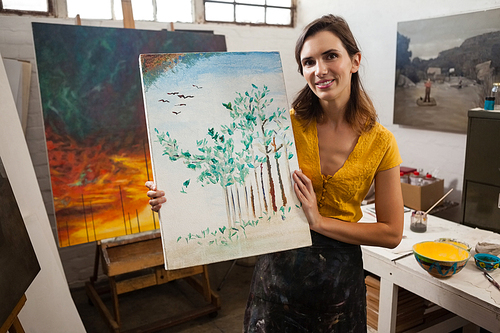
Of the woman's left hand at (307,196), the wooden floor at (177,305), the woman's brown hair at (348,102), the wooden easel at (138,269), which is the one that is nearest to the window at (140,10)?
the wooden easel at (138,269)

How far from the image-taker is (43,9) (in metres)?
2.80

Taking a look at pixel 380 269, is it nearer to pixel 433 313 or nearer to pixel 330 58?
pixel 433 313

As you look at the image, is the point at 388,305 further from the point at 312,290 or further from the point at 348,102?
the point at 348,102

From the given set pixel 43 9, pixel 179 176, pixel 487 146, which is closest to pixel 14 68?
pixel 43 9

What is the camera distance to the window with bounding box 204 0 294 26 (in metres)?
3.49

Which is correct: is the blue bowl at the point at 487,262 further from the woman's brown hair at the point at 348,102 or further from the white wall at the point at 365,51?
the white wall at the point at 365,51

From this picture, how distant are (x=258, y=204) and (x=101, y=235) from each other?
1325 mm

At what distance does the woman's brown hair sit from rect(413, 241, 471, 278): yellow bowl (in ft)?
2.45

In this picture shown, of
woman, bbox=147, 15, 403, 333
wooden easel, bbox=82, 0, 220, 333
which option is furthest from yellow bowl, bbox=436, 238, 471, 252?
wooden easel, bbox=82, 0, 220, 333

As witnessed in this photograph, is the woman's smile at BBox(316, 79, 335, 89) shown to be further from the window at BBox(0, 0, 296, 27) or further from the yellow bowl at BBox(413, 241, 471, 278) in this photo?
the window at BBox(0, 0, 296, 27)

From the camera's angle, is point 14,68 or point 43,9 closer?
point 14,68

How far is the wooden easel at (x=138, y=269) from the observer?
2336mm

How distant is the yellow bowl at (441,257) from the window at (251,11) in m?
2.62

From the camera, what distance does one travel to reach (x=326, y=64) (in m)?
1.17
